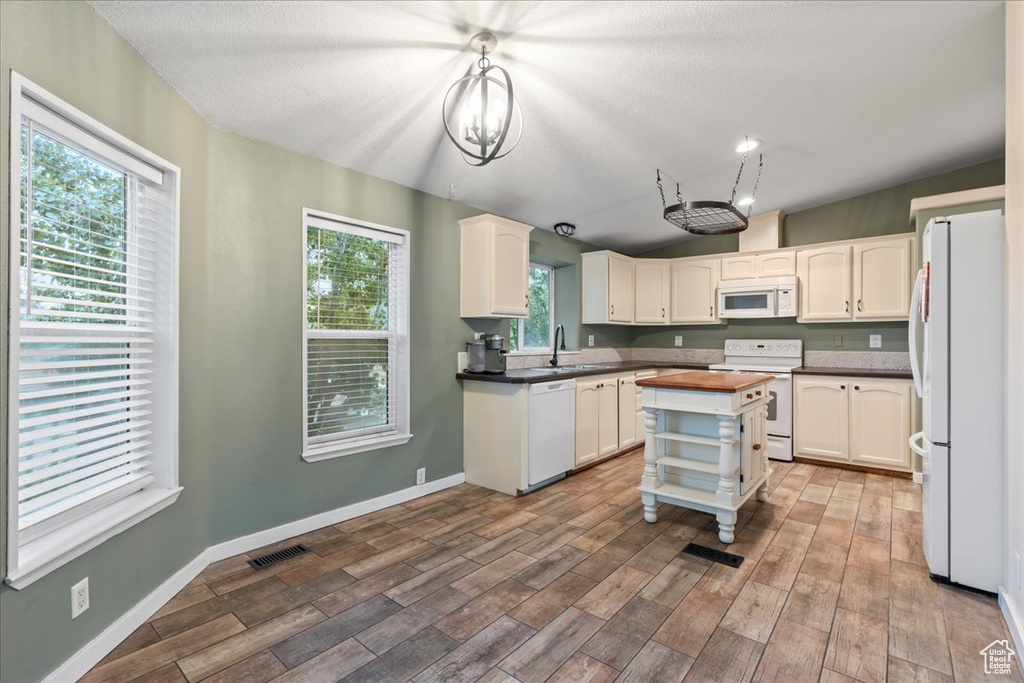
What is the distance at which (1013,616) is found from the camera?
1.94 m

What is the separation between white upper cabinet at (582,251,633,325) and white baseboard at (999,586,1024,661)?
3.68 meters

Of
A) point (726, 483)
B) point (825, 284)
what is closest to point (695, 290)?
point (825, 284)

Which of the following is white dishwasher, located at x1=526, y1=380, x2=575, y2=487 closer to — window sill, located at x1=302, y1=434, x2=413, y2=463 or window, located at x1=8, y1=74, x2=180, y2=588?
window sill, located at x1=302, y1=434, x2=413, y2=463

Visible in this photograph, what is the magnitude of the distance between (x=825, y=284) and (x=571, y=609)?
4277mm

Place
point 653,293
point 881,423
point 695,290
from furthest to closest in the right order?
1. point 653,293
2. point 695,290
3. point 881,423

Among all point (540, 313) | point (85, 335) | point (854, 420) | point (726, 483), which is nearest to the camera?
point (85, 335)

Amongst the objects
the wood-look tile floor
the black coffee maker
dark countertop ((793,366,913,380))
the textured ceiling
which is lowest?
the wood-look tile floor

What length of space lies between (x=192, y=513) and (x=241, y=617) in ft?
2.12

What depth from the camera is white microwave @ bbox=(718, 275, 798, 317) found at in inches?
190

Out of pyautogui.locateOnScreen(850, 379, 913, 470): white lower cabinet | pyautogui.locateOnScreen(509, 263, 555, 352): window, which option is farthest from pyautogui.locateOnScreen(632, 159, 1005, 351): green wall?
pyautogui.locateOnScreen(509, 263, 555, 352): window

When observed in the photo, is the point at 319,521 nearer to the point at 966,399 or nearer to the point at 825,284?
the point at 966,399

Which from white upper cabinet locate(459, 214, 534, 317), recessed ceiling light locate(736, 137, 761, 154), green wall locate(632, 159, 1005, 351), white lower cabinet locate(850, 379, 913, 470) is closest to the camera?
recessed ceiling light locate(736, 137, 761, 154)

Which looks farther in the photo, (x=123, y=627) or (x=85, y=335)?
(x=123, y=627)

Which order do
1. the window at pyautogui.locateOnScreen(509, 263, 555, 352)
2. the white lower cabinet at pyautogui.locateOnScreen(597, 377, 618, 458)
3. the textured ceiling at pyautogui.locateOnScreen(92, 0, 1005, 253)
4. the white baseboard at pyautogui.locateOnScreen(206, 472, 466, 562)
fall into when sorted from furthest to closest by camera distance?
the window at pyautogui.locateOnScreen(509, 263, 555, 352) → the white lower cabinet at pyautogui.locateOnScreen(597, 377, 618, 458) → the white baseboard at pyautogui.locateOnScreen(206, 472, 466, 562) → the textured ceiling at pyautogui.locateOnScreen(92, 0, 1005, 253)
